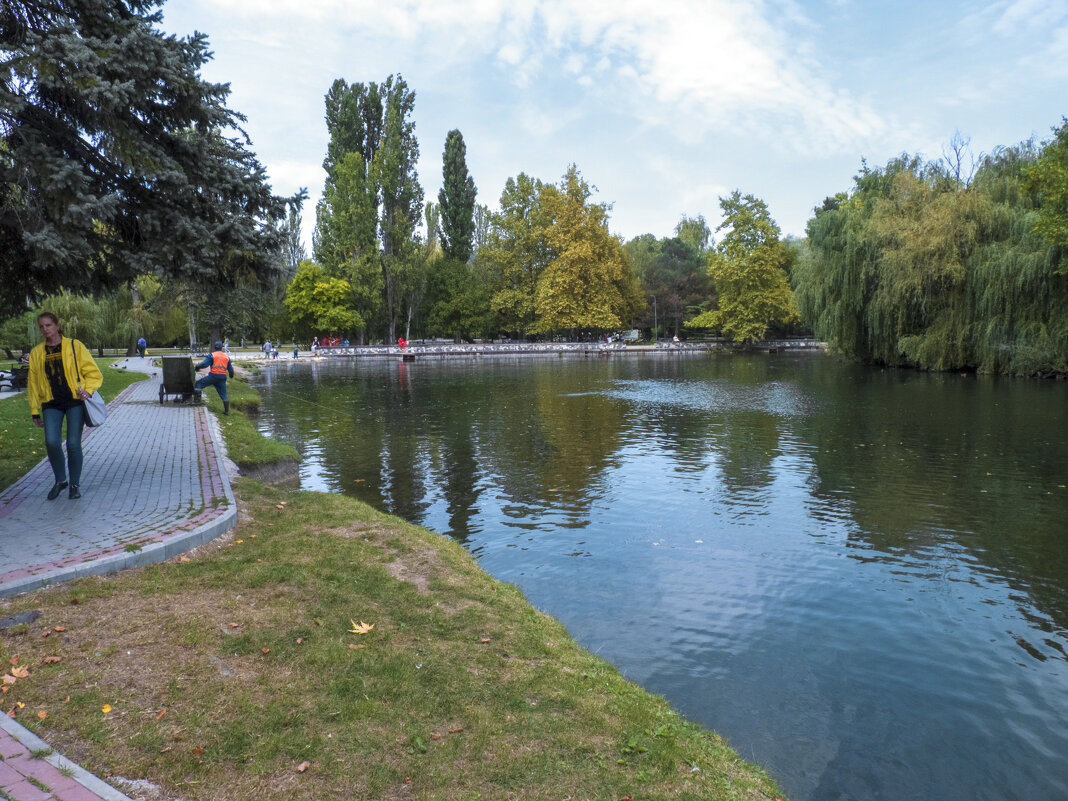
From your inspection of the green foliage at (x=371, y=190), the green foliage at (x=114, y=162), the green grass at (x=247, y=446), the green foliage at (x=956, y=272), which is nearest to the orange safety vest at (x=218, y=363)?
the green grass at (x=247, y=446)

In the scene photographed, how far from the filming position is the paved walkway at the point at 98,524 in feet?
10.5

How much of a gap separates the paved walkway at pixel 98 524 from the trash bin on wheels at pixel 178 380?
21.4ft

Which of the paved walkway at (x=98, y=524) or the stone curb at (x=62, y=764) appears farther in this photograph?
the paved walkway at (x=98, y=524)

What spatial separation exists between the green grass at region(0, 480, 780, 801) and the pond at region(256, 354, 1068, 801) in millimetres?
1006

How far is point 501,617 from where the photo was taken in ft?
18.6

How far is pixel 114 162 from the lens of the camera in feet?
24.7

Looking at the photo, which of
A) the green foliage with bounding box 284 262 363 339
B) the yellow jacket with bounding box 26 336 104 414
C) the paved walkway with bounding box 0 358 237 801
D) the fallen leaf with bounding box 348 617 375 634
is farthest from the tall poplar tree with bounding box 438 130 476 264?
the fallen leaf with bounding box 348 617 375 634

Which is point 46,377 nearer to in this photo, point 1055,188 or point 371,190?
point 1055,188

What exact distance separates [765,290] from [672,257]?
2446 cm

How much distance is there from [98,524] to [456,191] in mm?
62824

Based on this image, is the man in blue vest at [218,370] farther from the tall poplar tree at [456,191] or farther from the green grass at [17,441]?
the tall poplar tree at [456,191]

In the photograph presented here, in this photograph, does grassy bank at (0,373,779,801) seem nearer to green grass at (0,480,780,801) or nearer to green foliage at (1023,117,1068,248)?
green grass at (0,480,780,801)

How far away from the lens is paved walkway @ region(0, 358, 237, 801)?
126 inches

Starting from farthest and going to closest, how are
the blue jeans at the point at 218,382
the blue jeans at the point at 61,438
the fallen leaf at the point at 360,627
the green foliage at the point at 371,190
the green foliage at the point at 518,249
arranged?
the green foliage at the point at 518,249 < the green foliage at the point at 371,190 < the blue jeans at the point at 218,382 < the blue jeans at the point at 61,438 < the fallen leaf at the point at 360,627
